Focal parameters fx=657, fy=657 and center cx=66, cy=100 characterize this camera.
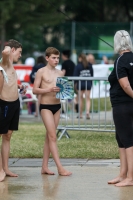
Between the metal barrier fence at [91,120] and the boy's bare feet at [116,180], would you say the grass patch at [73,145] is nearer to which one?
the metal barrier fence at [91,120]

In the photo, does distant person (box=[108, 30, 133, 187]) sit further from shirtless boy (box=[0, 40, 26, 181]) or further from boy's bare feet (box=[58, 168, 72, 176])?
shirtless boy (box=[0, 40, 26, 181])

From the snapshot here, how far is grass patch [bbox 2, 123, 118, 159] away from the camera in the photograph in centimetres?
1021

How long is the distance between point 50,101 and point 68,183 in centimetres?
121

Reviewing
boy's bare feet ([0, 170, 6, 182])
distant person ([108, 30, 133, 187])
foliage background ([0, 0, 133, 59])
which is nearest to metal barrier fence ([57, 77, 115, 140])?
boy's bare feet ([0, 170, 6, 182])

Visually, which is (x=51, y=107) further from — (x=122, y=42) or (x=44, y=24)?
(x=44, y=24)

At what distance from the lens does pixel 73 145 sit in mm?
11133

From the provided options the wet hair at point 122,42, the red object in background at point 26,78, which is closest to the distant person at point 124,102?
the wet hair at point 122,42

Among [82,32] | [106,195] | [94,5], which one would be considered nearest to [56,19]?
[82,32]

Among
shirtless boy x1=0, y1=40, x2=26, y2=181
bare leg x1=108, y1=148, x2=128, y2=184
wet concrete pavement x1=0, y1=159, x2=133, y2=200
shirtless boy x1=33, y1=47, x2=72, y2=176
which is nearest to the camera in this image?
wet concrete pavement x1=0, y1=159, x2=133, y2=200

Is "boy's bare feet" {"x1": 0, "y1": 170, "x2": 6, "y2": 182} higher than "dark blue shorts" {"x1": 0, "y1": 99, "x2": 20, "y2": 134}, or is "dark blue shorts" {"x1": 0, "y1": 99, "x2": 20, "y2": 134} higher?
"dark blue shorts" {"x1": 0, "y1": 99, "x2": 20, "y2": 134}

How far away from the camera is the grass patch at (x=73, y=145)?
10.2 m

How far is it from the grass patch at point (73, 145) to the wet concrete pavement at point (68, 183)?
17.8 inches

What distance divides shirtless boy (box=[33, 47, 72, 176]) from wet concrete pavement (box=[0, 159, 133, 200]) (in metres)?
0.26

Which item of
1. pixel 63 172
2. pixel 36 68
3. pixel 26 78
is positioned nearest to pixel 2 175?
pixel 63 172
